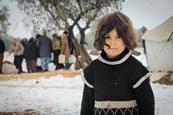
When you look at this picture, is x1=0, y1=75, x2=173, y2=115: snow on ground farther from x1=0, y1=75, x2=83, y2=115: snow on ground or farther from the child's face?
the child's face

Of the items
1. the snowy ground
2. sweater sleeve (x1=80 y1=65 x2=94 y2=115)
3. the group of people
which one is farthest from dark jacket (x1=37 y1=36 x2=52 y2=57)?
sweater sleeve (x1=80 y1=65 x2=94 y2=115)

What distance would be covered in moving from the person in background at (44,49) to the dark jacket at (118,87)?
2.89 m

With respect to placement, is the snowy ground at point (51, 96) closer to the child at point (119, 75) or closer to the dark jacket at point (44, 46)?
the dark jacket at point (44, 46)

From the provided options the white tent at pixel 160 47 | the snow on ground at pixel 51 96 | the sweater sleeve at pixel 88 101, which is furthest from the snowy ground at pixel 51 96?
the sweater sleeve at pixel 88 101

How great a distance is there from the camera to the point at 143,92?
1.01 meters

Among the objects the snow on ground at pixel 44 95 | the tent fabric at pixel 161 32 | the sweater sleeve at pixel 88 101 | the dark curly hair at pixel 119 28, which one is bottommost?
the snow on ground at pixel 44 95

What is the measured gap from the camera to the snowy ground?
3.07m

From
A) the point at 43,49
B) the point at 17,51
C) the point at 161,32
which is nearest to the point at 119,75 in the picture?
the point at 161,32

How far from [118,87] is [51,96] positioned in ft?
8.11

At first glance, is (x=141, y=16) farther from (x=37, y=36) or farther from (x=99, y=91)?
(x=99, y=91)

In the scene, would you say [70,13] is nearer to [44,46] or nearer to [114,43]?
[44,46]

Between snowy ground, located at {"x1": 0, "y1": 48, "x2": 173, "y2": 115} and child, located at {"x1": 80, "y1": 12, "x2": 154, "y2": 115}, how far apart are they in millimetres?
1834

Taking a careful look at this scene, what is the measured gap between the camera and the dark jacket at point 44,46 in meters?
3.96

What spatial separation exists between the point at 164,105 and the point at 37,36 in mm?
1497
